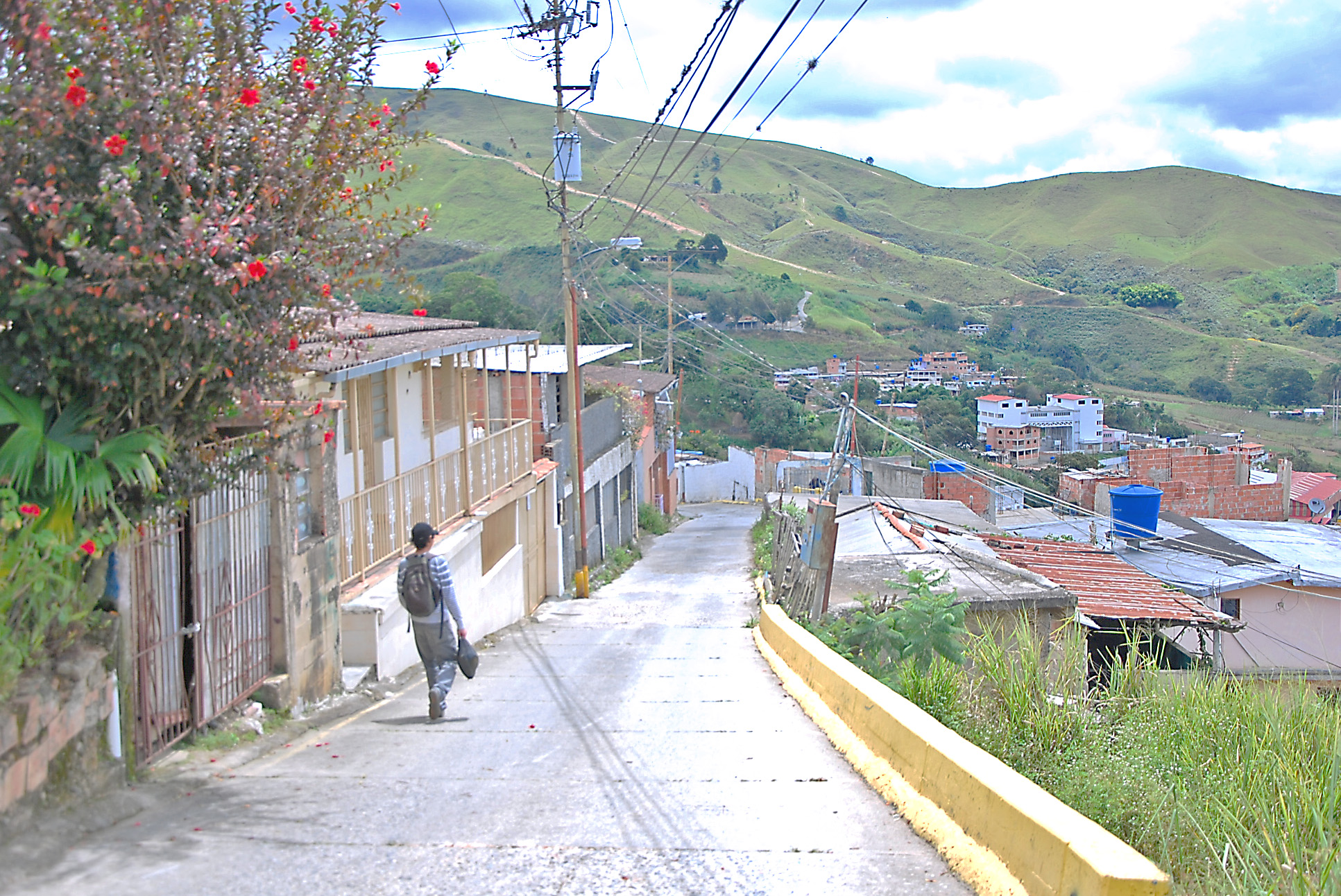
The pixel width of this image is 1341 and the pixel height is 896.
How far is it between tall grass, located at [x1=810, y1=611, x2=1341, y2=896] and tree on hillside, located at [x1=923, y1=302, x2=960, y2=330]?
282 ft

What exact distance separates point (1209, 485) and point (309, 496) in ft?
103

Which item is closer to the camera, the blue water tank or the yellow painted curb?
the yellow painted curb

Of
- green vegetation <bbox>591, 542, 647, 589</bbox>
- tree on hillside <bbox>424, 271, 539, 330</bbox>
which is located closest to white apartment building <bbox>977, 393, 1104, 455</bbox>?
tree on hillside <bbox>424, 271, 539, 330</bbox>

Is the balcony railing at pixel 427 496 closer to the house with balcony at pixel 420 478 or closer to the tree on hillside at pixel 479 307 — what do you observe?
the house with balcony at pixel 420 478

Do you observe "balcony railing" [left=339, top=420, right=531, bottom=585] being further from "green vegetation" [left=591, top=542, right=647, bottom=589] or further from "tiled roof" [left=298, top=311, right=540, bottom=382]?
"green vegetation" [left=591, top=542, right=647, bottom=589]

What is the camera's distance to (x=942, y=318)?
9062 cm

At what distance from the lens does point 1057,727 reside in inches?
202

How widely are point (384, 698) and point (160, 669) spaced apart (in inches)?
110

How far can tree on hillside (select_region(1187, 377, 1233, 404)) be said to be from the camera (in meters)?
73.5

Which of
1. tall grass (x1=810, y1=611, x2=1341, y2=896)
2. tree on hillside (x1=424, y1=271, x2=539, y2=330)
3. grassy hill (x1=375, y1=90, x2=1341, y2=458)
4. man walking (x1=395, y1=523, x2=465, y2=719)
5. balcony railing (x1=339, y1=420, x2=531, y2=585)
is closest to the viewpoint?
tall grass (x1=810, y1=611, x2=1341, y2=896)

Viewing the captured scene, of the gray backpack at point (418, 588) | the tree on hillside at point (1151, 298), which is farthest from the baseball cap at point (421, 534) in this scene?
the tree on hillside at point (1151, 298)

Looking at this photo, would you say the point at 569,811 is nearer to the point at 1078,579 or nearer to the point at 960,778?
the point at 960,778

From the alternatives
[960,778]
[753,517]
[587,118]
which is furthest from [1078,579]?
[587,118]

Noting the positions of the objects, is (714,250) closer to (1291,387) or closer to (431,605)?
(1291,387)
